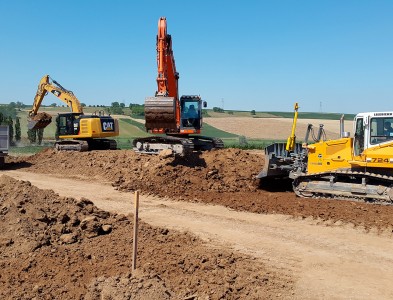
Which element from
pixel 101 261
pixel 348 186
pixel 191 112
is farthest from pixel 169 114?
pixel 101 261

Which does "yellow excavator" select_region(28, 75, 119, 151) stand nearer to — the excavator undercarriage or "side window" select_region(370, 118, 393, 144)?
the excavator undercarriage

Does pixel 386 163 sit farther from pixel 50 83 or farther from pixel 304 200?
pixel 50 83

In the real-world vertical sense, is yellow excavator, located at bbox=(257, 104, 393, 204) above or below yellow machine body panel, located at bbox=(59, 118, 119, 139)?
below

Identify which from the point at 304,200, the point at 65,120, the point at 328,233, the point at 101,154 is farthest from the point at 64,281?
the point at 65,120

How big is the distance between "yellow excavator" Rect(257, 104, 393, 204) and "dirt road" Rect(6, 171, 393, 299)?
232cm

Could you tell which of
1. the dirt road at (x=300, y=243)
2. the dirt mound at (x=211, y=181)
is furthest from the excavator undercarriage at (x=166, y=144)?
the dirt road at (x=300, y=243)

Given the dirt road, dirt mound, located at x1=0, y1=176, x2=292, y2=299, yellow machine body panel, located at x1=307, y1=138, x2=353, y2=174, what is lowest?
the dirt road

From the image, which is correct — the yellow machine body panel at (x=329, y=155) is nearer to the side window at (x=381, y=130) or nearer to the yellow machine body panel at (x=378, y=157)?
the yellow machine body panel at (x=378, y=157)

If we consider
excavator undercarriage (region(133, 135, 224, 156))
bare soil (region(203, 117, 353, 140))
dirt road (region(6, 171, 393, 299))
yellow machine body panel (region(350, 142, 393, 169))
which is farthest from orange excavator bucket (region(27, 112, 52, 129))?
bare soil (region(203, 117, 353, 140))

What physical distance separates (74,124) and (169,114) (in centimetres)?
801

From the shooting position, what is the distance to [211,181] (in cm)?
1608

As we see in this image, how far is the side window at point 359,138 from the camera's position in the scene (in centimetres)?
1277

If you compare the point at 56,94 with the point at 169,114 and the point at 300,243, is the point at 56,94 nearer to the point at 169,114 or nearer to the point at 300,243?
the point at 169,114

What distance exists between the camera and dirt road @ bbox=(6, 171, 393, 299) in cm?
691
